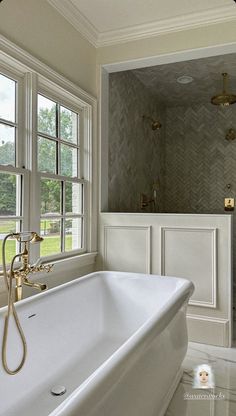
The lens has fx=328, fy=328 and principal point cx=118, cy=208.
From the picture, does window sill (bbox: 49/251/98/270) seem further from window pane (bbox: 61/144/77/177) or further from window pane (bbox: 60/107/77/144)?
window pane (bbox: 60/107/77/144)

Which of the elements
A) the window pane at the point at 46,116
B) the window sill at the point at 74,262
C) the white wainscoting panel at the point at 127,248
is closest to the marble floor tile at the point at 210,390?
the white wainscoting panel at the point at 127,248

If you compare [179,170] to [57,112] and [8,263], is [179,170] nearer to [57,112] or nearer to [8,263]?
[57,112]

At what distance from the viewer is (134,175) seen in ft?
13.5

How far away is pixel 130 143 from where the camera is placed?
3.99 m

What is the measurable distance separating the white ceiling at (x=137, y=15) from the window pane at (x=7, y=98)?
85cm

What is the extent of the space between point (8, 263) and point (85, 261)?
1.01m

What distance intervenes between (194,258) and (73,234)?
114 cm

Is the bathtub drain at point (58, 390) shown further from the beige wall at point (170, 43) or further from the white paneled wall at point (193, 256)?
the beige wall at point (170, 43)

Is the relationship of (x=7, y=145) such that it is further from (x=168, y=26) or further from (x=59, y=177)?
(x=168, y=26)

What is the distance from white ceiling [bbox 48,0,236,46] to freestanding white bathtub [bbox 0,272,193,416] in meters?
2.26

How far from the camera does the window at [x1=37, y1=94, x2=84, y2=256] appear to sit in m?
2.67

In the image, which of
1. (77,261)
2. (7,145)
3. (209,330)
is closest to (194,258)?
(209,330)

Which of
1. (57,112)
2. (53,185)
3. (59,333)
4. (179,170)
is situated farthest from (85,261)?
(179,170)

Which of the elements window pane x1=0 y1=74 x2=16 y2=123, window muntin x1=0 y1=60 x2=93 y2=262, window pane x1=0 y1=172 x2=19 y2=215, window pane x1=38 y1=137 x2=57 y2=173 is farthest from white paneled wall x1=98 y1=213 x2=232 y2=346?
window pane x1=0 y1=74 x2=16 y2=123
